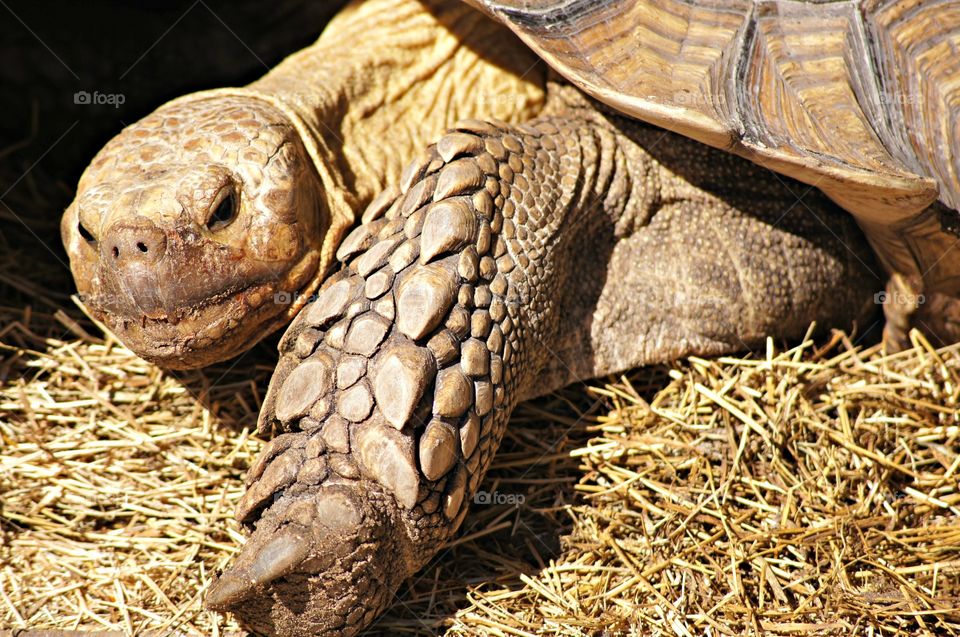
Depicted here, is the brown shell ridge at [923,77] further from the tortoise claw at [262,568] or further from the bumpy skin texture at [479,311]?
the tortoise claw at [262,568]

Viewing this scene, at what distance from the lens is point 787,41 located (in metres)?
1.95

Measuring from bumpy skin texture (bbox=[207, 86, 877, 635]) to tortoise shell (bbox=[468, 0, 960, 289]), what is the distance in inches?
12.1

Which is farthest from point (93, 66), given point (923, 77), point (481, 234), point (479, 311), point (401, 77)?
point (923, 77)

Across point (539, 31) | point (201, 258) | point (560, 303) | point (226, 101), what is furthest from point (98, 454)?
point (539, 31)

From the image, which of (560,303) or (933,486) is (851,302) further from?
(560,303)

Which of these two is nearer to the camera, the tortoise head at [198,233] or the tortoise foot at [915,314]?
the tortoise head at [198,233]

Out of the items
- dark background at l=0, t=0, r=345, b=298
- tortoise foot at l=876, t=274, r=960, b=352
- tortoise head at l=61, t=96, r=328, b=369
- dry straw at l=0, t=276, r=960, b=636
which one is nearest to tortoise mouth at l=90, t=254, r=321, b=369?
tortoise head at l=61, t=96, r=328, b=369

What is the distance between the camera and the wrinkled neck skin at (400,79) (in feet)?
7.47

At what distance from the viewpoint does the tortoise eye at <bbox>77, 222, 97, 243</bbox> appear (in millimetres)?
1875

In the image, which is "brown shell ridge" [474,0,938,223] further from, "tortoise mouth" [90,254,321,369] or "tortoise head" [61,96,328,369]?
"tortoise mouth" [90,254,321,369]

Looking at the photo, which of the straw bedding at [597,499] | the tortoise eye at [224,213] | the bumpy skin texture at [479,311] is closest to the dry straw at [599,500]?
the straw bedding at [597,499]

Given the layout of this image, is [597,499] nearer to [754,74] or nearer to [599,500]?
[599,500]

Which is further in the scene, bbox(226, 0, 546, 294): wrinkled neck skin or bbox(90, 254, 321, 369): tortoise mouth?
bbox(226, 0, 546, 294): wrinkled neck skin

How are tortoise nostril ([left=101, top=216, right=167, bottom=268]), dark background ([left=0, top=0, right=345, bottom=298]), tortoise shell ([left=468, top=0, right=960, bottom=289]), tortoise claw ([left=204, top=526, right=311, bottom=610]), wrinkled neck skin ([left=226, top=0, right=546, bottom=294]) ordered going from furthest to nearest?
dark background ([left=0, top=0, right=345, bottom=298]) → wrinkled neck skin ([left=226, top=0, right=546, bottom=294]) → tortoise shell ([left=468, top=0, right=960, bottom=289]) → tortoise nostril ([left=101, top=216, right=167, bottom=268]) → tortoise claw ([left=204, top=526, right=311, bottom=610])
